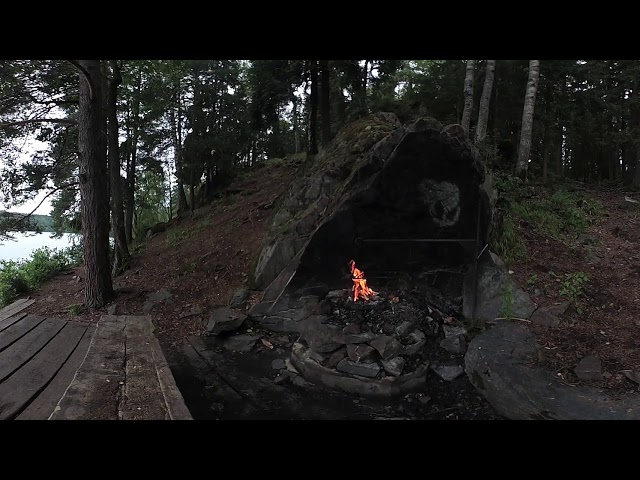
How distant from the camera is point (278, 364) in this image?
557cm

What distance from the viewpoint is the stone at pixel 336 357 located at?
506 centimetres

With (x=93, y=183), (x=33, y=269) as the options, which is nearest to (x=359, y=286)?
(x=93, y=183)

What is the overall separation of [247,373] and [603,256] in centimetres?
678

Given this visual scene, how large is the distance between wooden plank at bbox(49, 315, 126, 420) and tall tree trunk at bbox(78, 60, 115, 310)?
4706mm

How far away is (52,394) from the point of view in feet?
7.79

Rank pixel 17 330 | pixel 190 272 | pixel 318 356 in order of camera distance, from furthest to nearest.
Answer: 1. pixel 190 272
2. pixel 318 356
3. pixel 17 330

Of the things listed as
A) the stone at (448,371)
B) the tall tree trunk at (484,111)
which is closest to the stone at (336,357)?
the stone at (448,371)

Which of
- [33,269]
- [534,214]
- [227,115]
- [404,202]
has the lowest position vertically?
[33,269]

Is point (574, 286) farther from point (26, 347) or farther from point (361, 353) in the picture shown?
point (26, 347)

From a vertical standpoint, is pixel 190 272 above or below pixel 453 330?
above

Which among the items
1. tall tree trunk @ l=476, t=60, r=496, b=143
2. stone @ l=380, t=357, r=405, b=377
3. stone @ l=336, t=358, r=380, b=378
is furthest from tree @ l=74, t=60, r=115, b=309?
tall tree trunk @ l=476, t=60, r=496, b=143

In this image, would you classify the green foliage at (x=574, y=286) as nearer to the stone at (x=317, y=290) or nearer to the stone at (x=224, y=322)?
the stone at (x=317, y=290)

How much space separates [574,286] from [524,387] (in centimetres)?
260

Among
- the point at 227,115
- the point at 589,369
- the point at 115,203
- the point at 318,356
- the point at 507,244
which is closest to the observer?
the point at 589,369
